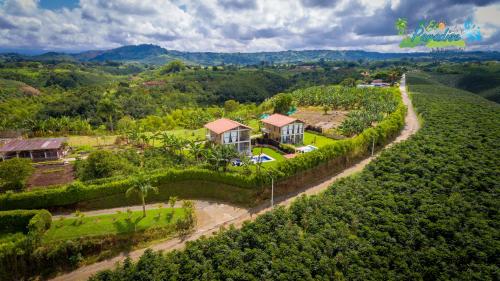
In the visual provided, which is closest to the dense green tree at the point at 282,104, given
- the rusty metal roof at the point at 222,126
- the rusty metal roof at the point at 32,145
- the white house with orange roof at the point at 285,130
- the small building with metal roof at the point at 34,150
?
the white house with orange roof at the point at 285,130

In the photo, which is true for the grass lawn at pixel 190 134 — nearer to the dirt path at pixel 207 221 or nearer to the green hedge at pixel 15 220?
the dirt path at pixel 207 221

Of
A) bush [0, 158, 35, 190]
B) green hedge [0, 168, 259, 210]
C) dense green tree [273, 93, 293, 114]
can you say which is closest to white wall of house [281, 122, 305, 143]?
green hedge [0, 168, 259, 210]

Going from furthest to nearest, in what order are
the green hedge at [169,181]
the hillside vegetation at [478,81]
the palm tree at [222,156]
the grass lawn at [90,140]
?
the hillside vegetation at [478,81], the grass lawn at [90,140], the palm tree at [222,156], the green hedge at [169,181]

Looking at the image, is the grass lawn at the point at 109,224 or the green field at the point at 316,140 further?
the green field at the point at 316,140

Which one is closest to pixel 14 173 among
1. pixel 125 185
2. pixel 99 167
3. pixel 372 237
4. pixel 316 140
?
pixel 99 167

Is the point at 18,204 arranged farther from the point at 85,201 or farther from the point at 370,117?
the point at 370,117

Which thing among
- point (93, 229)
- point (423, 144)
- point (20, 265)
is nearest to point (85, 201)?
point (93, 229)
